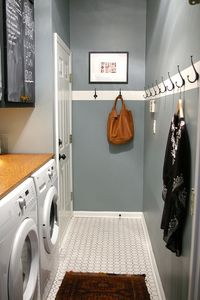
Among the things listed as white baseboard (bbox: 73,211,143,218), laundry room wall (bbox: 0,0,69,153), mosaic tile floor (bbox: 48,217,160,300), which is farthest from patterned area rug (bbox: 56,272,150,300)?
white baseboard (bbox: 73,211,143,218)

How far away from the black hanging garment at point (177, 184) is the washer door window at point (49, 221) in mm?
836

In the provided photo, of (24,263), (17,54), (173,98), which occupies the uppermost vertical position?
(17,54)

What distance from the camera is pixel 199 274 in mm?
1317

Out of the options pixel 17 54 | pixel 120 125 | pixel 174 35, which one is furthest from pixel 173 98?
pixel 120 125

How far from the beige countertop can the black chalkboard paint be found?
472 millimetres

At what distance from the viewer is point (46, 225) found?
6.79 feet

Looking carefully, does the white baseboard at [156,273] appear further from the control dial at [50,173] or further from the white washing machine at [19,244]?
the control dial at [50,173]

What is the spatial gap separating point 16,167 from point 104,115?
189 centimetres

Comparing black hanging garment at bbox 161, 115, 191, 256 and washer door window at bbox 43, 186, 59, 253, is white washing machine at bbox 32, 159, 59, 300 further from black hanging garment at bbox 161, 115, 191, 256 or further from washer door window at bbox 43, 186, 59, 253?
black hanging garment at bbox 161, 115, 191, 256

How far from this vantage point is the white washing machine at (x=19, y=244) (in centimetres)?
131

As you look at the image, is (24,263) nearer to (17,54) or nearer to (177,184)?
(177,184)

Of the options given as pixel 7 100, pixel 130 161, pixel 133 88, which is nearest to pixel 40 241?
pixel 7 100

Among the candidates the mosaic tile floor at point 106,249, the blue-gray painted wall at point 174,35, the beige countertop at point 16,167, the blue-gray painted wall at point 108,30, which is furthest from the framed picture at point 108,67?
the mosaic tile floor at point 106,249

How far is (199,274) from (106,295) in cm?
120
